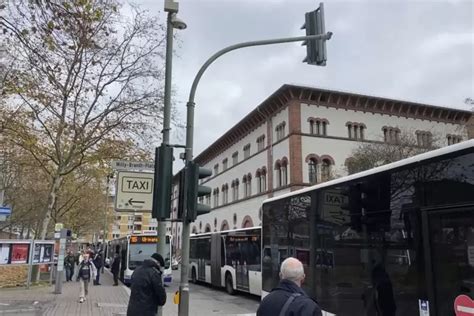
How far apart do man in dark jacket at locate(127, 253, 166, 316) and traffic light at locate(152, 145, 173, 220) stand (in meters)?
1.19

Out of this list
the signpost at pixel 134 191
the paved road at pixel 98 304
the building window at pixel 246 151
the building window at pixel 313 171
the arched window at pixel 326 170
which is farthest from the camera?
the building window at pixel 246 151

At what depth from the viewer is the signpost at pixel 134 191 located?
865cm

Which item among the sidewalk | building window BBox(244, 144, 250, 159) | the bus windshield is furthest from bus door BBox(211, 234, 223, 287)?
building window BBox(244, 144, 250, 159)

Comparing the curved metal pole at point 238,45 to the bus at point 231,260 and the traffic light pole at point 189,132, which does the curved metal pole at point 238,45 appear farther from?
the bus at point 231,260

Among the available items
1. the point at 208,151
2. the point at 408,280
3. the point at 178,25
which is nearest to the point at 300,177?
the point at 208,151

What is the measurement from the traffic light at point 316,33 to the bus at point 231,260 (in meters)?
12.3

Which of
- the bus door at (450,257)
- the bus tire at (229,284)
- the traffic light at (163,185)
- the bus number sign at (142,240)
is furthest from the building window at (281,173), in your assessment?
the bus door at (450,257)

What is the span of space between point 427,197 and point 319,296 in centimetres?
310

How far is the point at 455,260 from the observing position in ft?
17.7

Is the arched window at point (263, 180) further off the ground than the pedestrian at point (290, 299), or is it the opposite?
the arched window at point (263, 180)

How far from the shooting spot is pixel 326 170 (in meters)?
41.7

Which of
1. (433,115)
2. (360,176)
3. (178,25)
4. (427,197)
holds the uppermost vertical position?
(433,115)

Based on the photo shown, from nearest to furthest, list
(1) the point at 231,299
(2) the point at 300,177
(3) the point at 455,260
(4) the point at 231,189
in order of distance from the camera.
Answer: (3) the point at 455,260
(1) the point at 231,299
(2) the point at 300,177
(4) the point at 231,189

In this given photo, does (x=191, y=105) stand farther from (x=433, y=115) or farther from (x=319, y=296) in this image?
(x=433, y=115)
